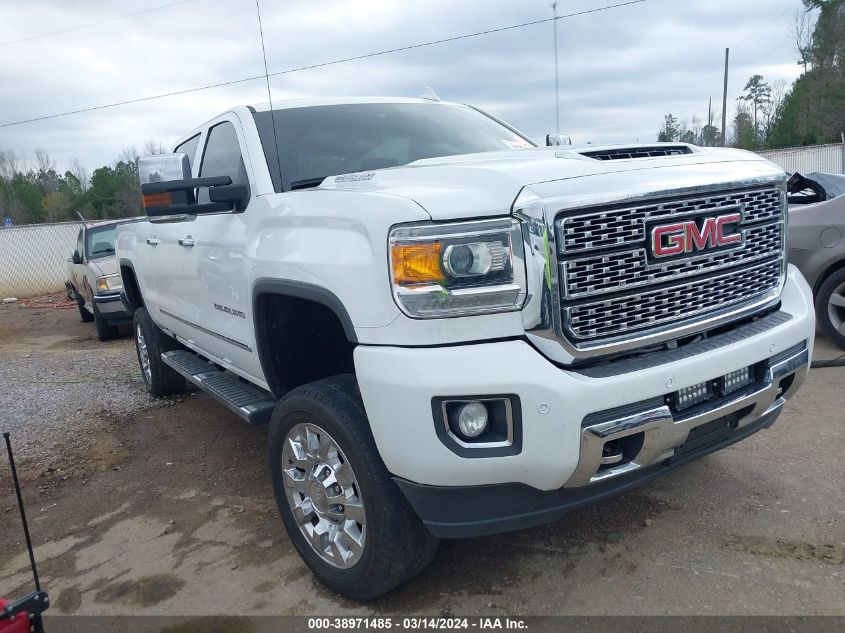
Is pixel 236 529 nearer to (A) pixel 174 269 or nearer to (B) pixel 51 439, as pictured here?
(A) pixel 174 269

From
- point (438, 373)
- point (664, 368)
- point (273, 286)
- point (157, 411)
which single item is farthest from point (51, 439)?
point (664, 368)

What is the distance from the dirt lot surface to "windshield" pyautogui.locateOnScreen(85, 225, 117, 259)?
6452 mm

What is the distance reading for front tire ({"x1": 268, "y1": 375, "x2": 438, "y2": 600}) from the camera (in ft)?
8.63

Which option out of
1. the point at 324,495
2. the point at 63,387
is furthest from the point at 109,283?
the point at 324,495

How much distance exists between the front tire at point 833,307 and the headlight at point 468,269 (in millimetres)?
4811

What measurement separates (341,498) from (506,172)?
1.40 meters

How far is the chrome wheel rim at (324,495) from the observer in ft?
9.20

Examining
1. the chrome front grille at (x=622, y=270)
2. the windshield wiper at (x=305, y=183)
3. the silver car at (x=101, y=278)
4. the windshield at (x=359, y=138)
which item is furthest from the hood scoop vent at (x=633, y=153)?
the silver car at (x=101, y=278)

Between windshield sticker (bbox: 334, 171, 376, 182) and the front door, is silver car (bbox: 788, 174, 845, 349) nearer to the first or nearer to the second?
windshield sticker (bbox: 334, 171, 376, 182)

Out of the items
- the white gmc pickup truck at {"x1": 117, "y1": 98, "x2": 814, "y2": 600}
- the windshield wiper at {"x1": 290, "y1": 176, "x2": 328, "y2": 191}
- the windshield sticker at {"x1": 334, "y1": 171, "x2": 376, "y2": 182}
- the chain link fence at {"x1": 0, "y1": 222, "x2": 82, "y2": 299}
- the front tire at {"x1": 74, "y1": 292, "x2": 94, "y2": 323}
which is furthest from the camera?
the chain link fence at {"x1": 0, "y1": 222, "x2": 82, "y2": 299}

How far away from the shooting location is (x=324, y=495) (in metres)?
2.91

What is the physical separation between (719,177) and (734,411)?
0.88 meters

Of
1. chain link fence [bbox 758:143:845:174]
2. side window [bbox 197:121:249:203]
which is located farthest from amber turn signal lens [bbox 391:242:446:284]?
chain link fence [bbox 758:143:845:174]

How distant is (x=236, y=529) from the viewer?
3.73 meters
